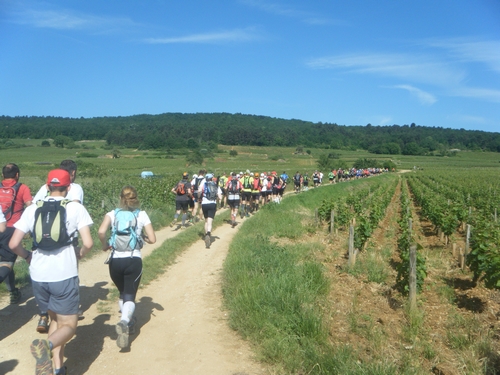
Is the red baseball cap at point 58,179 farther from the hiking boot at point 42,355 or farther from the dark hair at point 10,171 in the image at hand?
the dark hair at point 10,171

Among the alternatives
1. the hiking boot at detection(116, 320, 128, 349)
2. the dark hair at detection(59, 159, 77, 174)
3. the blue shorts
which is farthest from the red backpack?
the hiking boot at detection(116, 320, 128, 349)

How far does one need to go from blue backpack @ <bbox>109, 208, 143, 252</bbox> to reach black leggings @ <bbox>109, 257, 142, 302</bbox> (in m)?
0.14

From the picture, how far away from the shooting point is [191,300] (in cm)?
685

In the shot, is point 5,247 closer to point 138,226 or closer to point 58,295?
point 138,226

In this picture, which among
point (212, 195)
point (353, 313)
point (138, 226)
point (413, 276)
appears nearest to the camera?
point (138, 226)

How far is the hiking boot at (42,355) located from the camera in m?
3.82

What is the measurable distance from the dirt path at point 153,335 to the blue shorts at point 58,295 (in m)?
0.78

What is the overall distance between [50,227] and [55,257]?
302mm

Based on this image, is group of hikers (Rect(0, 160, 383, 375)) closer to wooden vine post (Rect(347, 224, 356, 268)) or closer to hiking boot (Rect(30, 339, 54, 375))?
hiking boot (Rect(30, 339, 54, 375))

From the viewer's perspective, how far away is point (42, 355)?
384cm

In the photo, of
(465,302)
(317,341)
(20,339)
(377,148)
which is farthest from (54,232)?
(377,148)

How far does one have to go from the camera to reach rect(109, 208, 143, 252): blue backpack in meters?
5.06

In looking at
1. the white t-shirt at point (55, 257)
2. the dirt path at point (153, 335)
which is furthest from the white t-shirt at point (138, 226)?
the dirt path at point (153, 335)

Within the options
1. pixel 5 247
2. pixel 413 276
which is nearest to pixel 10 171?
pixel 5 247
